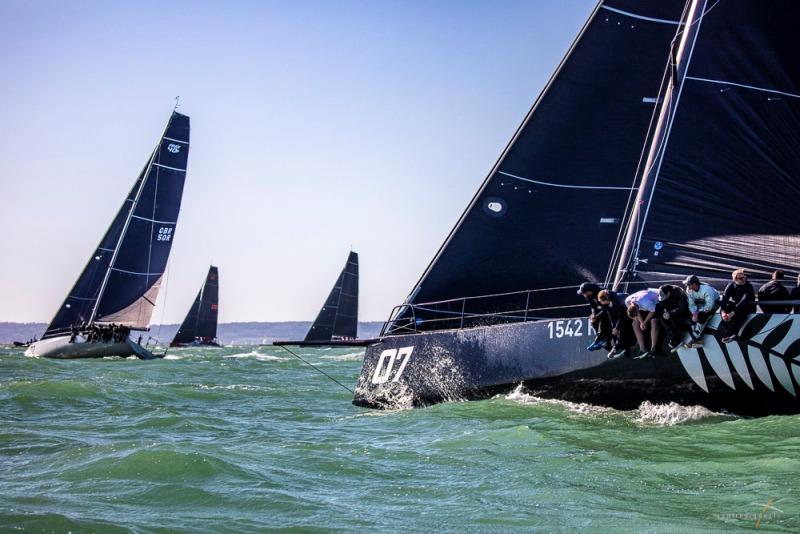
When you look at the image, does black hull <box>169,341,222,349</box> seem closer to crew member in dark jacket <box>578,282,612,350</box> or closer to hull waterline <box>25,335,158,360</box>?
hull waterline <box>25,335,158,360</box>

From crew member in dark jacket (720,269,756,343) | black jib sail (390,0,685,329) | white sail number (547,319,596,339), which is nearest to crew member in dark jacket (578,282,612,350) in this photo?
white sail number (547,319,596,339)

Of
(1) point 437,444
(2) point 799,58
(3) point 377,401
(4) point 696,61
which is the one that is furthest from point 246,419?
(2) point 799,58

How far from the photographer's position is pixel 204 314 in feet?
218

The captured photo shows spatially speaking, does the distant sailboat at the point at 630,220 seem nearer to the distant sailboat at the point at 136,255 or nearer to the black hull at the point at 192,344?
the distant sailboat at the point at 136,255

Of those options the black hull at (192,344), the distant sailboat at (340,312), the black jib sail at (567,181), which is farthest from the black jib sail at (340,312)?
the black jib sail at (567,181)

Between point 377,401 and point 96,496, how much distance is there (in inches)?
284

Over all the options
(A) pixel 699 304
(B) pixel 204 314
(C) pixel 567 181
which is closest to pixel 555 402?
(A) pixel 699 304

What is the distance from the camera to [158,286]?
39.5 m

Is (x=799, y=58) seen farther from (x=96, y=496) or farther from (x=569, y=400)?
(x=96, y=496)

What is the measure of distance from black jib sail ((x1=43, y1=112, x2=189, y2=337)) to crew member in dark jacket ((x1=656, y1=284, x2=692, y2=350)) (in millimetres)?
30882

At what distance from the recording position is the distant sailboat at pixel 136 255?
Answer: 124 feet

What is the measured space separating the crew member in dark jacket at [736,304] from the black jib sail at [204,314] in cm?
5859

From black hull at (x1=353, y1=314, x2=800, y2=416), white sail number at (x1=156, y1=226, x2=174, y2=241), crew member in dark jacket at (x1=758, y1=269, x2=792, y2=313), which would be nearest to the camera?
black hull at (x1=353, y1=314, x2=800, y2=416)

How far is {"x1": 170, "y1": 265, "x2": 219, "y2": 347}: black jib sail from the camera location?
65.9 m
